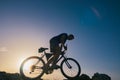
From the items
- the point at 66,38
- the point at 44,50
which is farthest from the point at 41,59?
the point at 66,38

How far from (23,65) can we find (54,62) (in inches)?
79.3

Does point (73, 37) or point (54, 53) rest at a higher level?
point (73, 37)

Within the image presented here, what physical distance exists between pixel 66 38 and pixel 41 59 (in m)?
2.15

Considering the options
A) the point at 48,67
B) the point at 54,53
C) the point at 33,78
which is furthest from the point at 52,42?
the point at 33,78

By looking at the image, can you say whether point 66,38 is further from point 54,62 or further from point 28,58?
point 28,58

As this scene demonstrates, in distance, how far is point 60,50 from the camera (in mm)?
14219

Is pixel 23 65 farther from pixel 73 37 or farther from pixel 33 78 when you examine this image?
pixel 73 37

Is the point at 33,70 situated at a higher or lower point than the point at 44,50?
lower

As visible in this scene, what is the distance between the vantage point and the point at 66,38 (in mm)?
14070

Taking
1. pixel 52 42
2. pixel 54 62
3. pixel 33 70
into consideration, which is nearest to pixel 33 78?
pixel 33 70

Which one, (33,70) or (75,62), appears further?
(75,62)

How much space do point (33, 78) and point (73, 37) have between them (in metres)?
3.70

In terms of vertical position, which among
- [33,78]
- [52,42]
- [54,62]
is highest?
[52,42]

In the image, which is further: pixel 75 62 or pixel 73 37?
pixel 75 62
